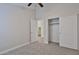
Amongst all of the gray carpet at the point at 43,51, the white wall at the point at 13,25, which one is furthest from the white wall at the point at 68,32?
the white wall at the point at 13,25

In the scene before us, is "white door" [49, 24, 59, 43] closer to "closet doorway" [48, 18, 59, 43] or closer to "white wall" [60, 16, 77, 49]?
"closet doorway" [48, 18, 59, 43]

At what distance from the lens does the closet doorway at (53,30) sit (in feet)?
25.9

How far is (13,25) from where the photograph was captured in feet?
19.2

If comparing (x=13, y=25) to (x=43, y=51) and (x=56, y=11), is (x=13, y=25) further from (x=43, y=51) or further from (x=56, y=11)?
(x=56, y=11)

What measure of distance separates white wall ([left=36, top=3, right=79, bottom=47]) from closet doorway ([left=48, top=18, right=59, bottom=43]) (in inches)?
28.0

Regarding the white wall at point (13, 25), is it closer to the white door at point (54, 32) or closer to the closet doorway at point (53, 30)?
the closet doorway at point (53, 30)

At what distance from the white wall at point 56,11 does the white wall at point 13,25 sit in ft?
3.13

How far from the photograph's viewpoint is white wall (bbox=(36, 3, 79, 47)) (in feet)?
18.9

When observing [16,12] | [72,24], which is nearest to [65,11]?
[72,24]

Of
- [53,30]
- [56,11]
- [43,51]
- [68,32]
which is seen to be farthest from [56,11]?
[43,51]

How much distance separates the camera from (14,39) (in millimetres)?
5938

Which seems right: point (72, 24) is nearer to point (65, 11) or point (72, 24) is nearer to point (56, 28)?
point (65, 11)

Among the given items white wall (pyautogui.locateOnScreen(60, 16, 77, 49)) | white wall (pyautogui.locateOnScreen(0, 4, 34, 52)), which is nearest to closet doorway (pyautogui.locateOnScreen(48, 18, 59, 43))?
white wall (pyautogui.locateOnScreen(60, 16, 77, 49))

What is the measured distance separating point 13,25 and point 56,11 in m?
2.86
